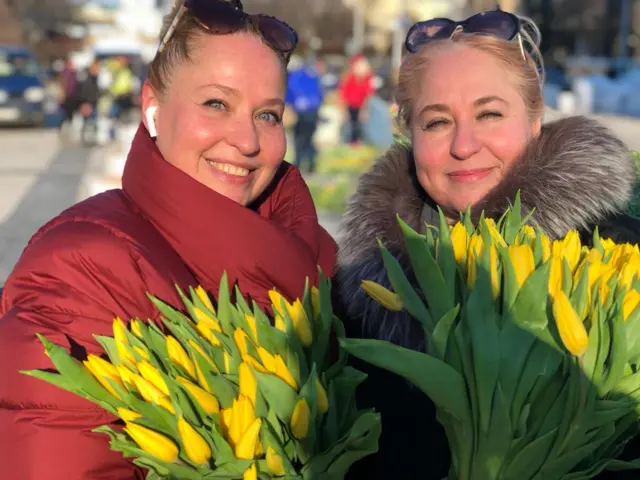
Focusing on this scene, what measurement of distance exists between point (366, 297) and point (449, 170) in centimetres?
42

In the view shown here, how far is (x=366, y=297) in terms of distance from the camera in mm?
2059

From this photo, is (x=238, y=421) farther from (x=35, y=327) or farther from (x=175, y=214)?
(x=175, y=214)

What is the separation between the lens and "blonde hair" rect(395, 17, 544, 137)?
218 cm

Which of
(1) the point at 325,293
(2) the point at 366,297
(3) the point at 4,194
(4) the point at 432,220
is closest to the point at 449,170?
(4) the point at 432,220

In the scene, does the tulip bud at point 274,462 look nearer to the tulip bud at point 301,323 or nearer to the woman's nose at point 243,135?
the tulip bud at point 301,323

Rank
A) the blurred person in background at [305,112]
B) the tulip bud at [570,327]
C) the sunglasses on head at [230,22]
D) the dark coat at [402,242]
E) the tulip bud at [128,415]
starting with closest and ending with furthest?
the tulip bud at [570,327], the tulip bud at [128,415], the dark coat at [402,242], the sunglasses on head at [230,22], the blurred person in background at [305,112]

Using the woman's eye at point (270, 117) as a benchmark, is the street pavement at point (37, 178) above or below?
below

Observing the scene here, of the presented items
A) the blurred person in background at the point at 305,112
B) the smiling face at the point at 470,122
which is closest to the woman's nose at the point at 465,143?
the smiling face at the point at 470,122

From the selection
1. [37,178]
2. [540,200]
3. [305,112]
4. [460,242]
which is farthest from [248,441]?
[37,178]

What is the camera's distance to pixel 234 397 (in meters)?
1.28

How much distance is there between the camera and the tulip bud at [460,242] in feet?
4.44

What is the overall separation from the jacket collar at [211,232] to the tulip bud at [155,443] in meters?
0.64

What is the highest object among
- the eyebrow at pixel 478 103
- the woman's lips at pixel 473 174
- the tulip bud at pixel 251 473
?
the eyebrow at pixel 478 103

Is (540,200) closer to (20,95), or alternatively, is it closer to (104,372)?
(104,372)
